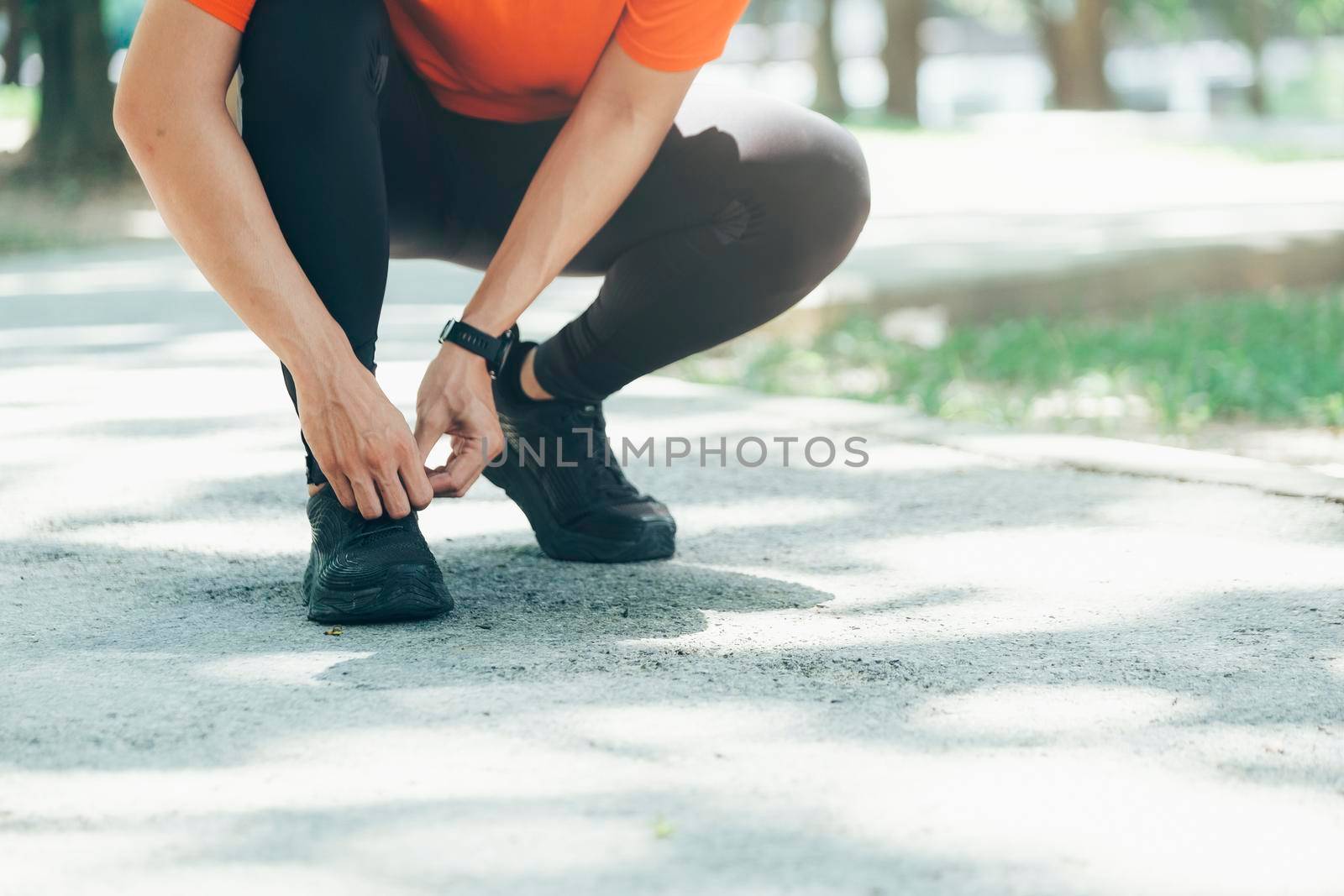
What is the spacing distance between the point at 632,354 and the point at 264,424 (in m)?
1.11

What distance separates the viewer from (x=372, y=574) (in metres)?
1.71

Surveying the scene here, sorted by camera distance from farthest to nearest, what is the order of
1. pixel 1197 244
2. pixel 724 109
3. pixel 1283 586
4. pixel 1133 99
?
pixel 1133 99
pixel 1197 244
pixel 724 109
pixel 1283 586

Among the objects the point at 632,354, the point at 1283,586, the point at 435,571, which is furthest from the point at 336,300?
the point at 1283,586

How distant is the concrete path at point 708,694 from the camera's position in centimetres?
113

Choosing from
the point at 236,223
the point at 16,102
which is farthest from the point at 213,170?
the point at 16,102

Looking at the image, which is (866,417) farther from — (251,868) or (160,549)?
(251,868)

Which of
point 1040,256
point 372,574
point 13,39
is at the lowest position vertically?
point 372,574

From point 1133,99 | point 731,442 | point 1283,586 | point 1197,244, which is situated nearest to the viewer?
point 1283,586

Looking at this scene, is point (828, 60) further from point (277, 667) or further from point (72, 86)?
point (277, 667)

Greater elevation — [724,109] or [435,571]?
[724,109]

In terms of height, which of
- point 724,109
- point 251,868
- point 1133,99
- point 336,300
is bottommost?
point 251,868

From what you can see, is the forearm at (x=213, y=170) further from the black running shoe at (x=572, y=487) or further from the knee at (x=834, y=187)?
the knee at (x=834, y=187)

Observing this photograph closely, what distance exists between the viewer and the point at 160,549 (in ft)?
6.83

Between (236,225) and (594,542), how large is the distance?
636 millimetres
